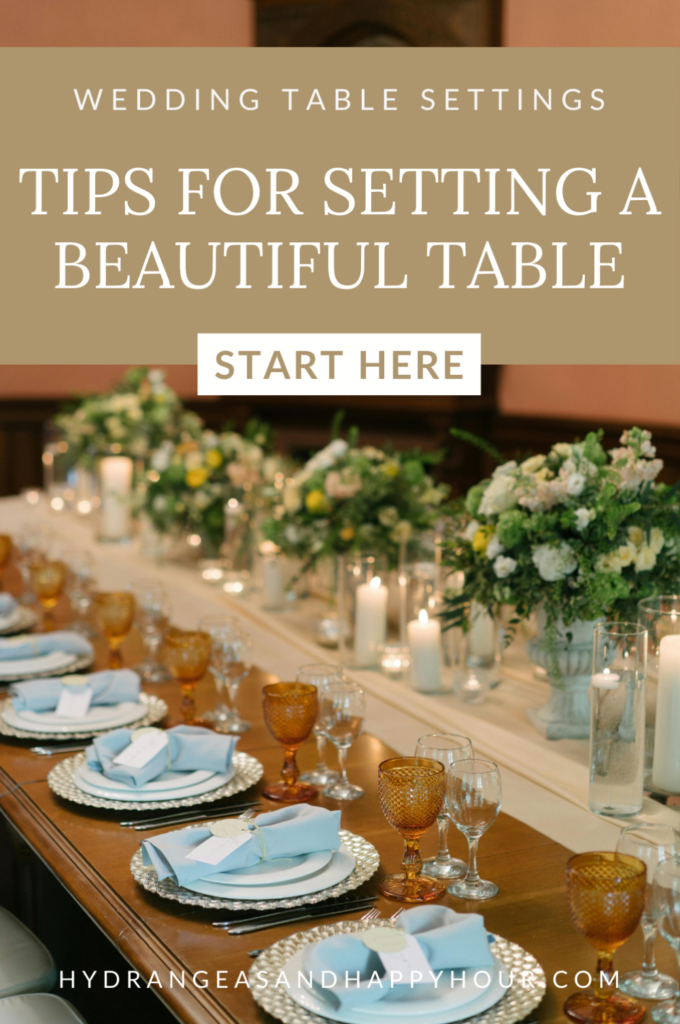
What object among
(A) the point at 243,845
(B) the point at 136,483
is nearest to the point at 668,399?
(B) the point at 136,483

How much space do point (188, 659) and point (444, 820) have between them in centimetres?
75

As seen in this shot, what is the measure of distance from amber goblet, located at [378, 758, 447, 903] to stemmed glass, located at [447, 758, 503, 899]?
0.02 metres

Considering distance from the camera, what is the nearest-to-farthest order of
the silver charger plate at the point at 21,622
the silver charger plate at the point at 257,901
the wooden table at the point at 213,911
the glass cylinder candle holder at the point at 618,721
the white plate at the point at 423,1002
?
1. the white plate at the point at 423,1002
2. the wooden table at the point at 213,911
3. the silver charger plate at the point at 257,901
4. the glass cylinder candle holder at the point at 618,721
5. the silver charger plate at the point at 21,622

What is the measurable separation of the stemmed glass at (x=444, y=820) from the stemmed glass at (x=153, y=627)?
98cm

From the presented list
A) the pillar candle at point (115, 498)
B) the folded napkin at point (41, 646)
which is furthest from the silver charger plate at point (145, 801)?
the pillar candle at point (115, 498)

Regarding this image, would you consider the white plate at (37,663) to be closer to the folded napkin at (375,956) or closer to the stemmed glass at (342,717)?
the stemmed glass at (342,717)

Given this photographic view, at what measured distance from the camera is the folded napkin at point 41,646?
7.90ft

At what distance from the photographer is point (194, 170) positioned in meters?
6.01

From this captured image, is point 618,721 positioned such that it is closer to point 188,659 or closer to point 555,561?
point 555,561

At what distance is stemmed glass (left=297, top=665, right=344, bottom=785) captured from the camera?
172 centimetres

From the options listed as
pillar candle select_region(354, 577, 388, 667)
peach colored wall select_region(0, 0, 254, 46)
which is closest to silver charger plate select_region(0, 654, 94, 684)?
Answer: pillar candle select_region(354, 577, 388, 667)

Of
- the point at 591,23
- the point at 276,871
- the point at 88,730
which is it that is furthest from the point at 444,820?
the point at 591,23

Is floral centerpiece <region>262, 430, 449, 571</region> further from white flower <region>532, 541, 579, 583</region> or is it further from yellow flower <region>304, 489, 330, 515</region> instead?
white flower <region>532, 541, 579, 583</region>

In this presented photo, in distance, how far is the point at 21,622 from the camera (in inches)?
107
